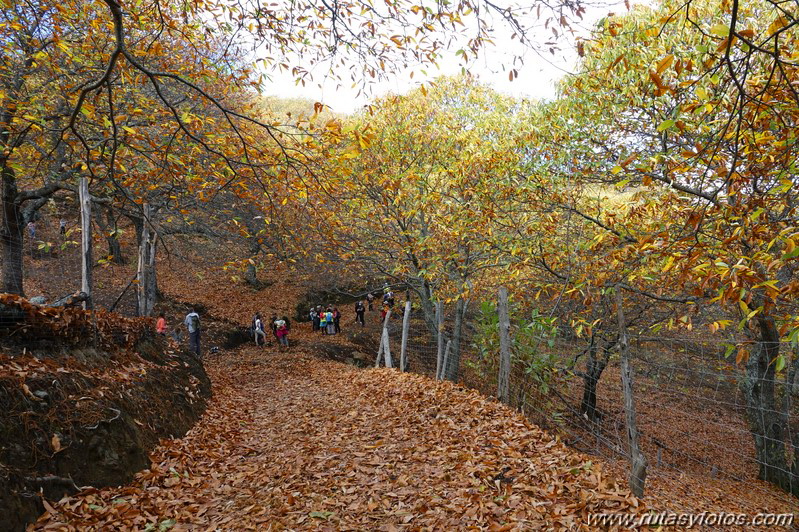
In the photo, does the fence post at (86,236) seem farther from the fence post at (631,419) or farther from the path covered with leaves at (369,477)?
the fence post at (631,419)

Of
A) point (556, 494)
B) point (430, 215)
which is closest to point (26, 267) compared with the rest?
point (430, 215)

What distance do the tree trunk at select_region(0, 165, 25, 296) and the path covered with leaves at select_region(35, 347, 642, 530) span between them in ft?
18.7

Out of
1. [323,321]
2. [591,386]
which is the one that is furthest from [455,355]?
[323,321]

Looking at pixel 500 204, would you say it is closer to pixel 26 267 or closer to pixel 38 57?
pixel 38 57

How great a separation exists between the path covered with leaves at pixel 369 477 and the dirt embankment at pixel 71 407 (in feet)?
0.78

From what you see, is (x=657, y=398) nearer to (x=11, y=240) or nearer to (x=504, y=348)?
(x=504, y=348)

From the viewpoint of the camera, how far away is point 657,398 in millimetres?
14703

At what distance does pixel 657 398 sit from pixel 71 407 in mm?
15665

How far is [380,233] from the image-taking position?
1367cm

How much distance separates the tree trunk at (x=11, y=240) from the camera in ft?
32.1

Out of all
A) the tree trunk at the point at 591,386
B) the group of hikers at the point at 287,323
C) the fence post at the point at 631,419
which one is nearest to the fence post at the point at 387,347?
the group of hikers at the point at 287,323

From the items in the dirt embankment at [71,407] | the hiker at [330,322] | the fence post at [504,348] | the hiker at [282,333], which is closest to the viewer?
the dirt embankment at [71,407]

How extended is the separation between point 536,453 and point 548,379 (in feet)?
11.5

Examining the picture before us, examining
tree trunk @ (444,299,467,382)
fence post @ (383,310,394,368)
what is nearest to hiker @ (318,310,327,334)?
fence post @ (383,310,394,368)
